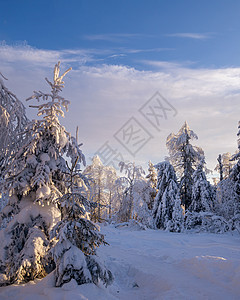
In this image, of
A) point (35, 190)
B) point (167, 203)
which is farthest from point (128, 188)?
point (35, 190)

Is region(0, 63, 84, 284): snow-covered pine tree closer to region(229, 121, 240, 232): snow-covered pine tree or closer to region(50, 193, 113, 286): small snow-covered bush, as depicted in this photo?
region(50, 193, 113, 286): small snow-covered bush

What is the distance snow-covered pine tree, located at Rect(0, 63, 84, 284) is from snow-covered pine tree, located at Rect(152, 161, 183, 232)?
12.1 m

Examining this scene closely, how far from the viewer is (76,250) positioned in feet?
16.3

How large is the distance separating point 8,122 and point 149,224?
1551 centimetres

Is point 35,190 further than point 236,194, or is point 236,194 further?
point 236,194

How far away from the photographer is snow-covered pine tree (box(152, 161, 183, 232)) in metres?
16.7

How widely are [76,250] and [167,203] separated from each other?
46.5 feet

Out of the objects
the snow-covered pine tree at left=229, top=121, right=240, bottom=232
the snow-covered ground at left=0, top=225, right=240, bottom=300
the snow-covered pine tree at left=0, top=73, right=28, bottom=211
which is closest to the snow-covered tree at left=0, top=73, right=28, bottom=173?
the snow-covered pine tree at left=0, top=73, right=28, bottom=211

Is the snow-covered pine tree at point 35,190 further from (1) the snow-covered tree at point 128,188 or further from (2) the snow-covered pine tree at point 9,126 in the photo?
(1) the snow-covered tree at point 128,188

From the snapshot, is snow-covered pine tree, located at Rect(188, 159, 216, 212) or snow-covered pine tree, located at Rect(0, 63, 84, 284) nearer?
snow-covered pine tree, located at Rect(0, 63, 84, 284)

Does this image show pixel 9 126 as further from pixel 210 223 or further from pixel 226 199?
pixel 226 199

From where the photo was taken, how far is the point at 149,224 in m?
18.7

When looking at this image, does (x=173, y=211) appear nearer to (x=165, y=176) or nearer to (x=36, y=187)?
(x=165, y=176)

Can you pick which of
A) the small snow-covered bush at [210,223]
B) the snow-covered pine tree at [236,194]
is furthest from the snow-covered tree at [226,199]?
the small snow-covered bush at [210,223]
